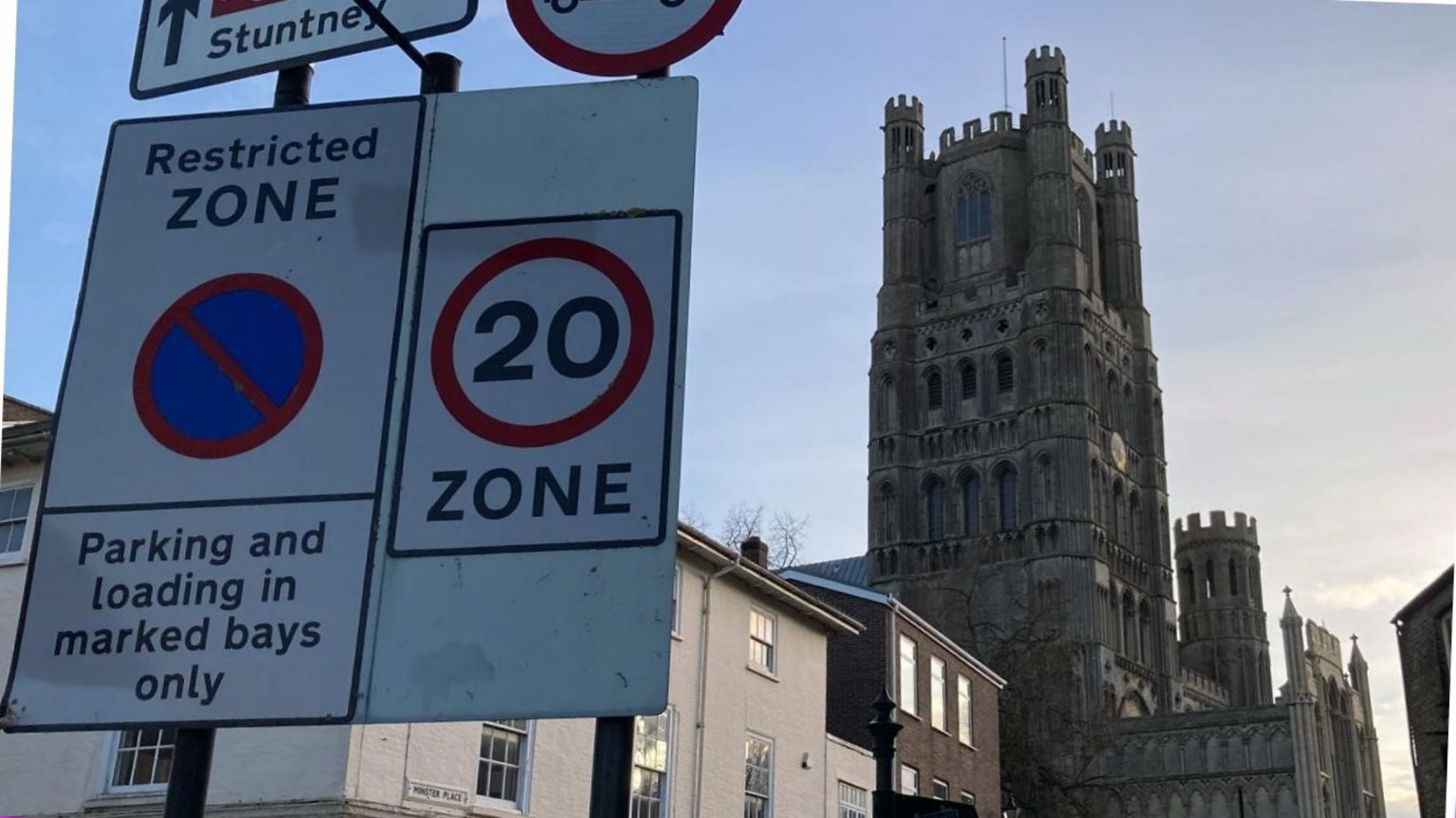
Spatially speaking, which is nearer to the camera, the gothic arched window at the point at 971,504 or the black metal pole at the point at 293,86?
the black metal pole at the point at 293,86

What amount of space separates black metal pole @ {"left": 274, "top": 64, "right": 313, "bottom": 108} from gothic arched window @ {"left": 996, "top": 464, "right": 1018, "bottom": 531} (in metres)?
86.8

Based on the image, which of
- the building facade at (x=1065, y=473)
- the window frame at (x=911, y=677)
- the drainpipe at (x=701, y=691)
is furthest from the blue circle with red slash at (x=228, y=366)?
the building facade at (x=1065, y=473)

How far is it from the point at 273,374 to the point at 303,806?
14.4 metres

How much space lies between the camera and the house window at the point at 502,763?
18.2 metres

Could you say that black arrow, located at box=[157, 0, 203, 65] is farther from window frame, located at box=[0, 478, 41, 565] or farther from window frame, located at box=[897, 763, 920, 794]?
window frame, located at box=[897, 763, 920, 794]

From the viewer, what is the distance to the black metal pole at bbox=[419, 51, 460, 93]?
11.8 feet

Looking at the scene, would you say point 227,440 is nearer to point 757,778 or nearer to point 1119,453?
point 757,778

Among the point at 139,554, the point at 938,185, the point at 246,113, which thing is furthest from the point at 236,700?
the point at 938,185

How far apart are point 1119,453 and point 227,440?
9260 centimetres

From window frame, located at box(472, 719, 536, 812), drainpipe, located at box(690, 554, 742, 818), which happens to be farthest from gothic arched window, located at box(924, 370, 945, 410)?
window frame, located at box(472, 719, 536, 812)

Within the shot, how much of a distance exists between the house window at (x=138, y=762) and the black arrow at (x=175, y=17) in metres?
15.4

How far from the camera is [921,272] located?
97062 millimetres

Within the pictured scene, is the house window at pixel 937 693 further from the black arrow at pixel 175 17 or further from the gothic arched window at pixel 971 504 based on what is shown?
the gothic arched window at pixel 971 504

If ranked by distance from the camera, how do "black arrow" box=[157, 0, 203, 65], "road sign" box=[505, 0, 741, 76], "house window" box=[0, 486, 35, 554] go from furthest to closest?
1. "house window" box=[0, 486, 35, 554]
2. "black arrow" box=[157, 0, 203, 65]
3. "road sign" box=[505, 0, 741, 76]
